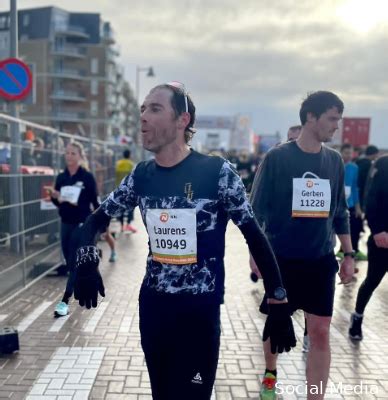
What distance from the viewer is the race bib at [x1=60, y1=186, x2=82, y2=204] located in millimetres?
6453

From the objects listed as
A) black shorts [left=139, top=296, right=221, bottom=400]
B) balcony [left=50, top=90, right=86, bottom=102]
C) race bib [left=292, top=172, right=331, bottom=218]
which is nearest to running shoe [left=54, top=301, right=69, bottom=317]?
race bib [left=292, top=172, right=331, bottom=218]

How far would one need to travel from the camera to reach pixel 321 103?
343cm

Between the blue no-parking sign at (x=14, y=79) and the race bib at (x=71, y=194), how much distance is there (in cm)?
277

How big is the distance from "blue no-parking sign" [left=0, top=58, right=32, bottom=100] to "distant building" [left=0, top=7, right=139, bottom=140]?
230 ft

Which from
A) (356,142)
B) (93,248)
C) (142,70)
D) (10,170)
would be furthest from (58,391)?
(142,70)

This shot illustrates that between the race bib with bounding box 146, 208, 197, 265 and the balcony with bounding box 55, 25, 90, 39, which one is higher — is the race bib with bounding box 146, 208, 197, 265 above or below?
below

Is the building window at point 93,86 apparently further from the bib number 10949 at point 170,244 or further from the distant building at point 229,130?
the bib number 10949 at point 170,244

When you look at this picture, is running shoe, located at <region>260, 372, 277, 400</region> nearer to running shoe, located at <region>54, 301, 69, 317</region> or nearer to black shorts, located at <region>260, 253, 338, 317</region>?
black shorts, located at <region>260, 253, 338, 317</region>

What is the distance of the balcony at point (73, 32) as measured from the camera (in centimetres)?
7906

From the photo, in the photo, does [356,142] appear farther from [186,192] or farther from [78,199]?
[186,192]

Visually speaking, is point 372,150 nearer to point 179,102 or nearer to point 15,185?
point 15,185

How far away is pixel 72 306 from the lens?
6062 millimetres

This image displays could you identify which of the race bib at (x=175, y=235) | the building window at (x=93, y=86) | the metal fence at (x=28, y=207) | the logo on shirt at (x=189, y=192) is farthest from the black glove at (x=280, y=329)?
the building window at (x=93, y=86)

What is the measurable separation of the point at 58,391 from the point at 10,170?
3.14 meters
